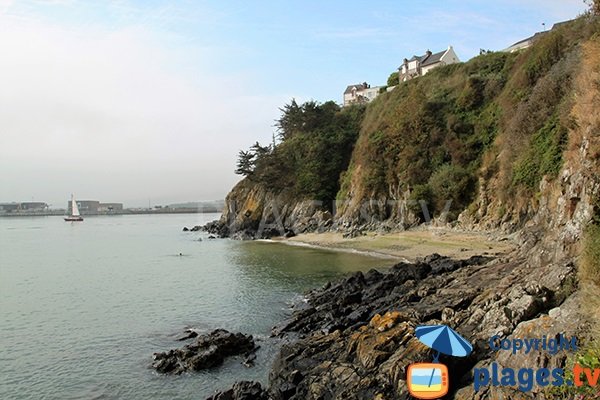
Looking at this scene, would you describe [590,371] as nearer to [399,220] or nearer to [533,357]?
[533,357]

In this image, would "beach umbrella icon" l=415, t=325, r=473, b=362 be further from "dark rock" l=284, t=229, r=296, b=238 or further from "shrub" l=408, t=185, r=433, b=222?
"dark rock" l=284, t=229, r=296, b=238

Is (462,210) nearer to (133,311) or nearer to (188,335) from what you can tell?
(133,311)

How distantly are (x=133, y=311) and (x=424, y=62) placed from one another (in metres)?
67.4

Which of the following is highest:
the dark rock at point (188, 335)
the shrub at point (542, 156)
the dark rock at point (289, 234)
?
the shrub at point (542, 156)

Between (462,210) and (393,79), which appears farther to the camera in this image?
(393,79)

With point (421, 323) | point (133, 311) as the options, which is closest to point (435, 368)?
point (421, 323)

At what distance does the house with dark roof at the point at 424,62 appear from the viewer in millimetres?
73438

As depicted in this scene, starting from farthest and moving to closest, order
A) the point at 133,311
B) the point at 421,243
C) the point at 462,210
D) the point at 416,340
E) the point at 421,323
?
the point at 462,210
the point at 421,243
the point at 133,311
the point at 421,323
the point at 416,340

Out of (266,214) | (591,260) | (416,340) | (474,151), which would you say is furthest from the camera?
(266,214)

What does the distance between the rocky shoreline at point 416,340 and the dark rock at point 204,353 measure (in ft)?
Answer: 6.68

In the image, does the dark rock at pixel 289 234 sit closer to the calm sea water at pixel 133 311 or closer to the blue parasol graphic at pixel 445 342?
the calm sea water at pixel 133 311

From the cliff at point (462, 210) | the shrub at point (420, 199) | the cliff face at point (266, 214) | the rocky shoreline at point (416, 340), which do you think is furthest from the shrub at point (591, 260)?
the cliff face at point (266, 214)

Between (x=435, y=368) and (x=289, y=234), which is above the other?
(x=435, y=368)

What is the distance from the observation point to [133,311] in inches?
906
